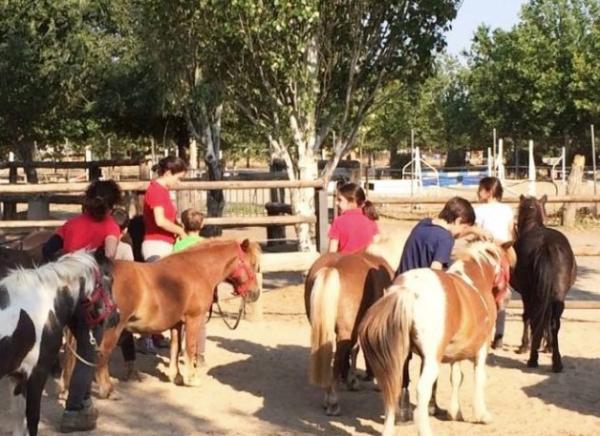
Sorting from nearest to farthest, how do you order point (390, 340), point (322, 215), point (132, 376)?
point (390, 340)
point (132, 376)
point (322, 215)

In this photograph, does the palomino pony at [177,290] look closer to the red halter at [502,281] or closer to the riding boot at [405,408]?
the riding boot at [405,408]

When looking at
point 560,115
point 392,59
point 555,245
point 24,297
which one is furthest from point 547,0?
point 24,297

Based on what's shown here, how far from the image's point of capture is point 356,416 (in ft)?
20.4

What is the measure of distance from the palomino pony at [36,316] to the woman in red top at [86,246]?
337 mm

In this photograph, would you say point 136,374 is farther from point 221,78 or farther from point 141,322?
point 221,78

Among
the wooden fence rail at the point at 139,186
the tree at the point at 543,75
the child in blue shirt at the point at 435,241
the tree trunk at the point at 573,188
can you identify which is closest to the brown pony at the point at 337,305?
the child in blue shirt at the point at 435,241

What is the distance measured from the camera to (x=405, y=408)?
235 inches

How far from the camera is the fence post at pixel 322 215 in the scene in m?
10.3

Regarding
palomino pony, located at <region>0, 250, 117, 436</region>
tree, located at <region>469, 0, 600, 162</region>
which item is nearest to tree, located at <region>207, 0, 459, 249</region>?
palomino pony, located at <region>0, 250, 117, 436</region>

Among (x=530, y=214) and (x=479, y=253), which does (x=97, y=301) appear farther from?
(x=530, y=214)

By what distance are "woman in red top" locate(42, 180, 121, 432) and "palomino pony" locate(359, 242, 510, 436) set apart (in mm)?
1797

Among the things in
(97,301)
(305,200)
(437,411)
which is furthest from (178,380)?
(305,200)

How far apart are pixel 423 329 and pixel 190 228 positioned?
10.6 ft

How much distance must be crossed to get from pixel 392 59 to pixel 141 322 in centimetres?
723
